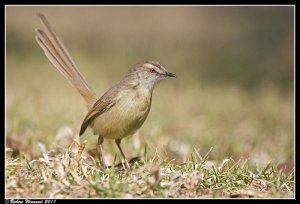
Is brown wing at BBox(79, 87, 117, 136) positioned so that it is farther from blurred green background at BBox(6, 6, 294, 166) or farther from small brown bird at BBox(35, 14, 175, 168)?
blurred green background at BBox(6, 6, 294, 166)

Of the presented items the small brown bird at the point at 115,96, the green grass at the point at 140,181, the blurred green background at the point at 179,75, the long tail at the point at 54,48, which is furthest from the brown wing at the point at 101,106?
the green grass at the point at 140,181

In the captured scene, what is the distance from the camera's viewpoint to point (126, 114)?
6.25m

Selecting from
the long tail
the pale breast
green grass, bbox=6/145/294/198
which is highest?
the long tail

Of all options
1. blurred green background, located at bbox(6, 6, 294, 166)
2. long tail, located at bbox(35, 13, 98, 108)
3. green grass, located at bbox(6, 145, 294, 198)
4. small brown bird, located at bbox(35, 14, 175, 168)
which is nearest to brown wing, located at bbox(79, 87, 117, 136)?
small brown bird, located at bbox(35, 14, 175, 168)

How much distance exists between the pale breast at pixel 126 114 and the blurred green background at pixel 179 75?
1.44 feet

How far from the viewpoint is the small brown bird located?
6.28 metres

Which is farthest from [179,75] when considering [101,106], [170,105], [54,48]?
[101,106]

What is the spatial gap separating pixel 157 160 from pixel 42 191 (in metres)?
1.40

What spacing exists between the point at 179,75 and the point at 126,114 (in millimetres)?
6276

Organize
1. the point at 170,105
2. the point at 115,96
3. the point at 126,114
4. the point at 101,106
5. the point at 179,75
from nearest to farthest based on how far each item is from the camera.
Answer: the point at 126,114
the point at 115,96
the point at 101,106
the point at 170,105
the point at 179,75

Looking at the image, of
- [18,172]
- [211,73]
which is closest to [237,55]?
[211,73]

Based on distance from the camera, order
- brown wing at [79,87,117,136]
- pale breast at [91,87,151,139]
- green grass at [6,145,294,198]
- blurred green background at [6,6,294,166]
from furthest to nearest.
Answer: blurred green background at [6,6,294,166]
brown wing at [79,87,117,136]
pale breast at [91,87,151,139]
green grass at [6,145,294,198]

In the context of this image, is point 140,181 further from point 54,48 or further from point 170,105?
point 170,105

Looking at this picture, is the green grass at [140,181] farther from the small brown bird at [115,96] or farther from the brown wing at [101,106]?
the brown wing at [101,106]
